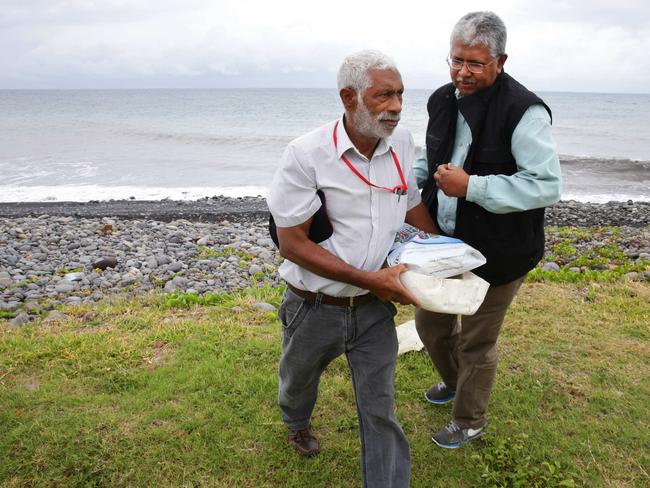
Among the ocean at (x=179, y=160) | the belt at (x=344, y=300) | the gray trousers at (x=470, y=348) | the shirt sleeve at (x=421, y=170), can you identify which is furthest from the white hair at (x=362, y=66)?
the ocean at (x=179, y=160)

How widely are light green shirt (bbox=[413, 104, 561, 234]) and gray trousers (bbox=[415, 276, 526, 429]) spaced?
650mm

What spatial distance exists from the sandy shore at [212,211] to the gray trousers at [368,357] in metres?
9.70

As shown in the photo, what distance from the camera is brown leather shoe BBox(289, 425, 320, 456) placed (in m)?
3.50

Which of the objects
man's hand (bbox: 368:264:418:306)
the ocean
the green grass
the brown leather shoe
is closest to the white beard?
man's hand (bbox: 368:264:418:306)

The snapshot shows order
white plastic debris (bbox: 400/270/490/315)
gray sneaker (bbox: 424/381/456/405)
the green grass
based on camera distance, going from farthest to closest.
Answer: gray sneaker (bbox: 424/381/456/405), the green grass, white plastic debris (bbox: 400/270/490/315)

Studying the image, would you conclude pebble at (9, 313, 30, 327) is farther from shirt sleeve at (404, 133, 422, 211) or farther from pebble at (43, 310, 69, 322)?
shirt sleeve at (404, 133, 422, 211)

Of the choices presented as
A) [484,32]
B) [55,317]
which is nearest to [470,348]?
[484,32]

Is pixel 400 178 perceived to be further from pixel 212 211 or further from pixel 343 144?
pixel 212 211

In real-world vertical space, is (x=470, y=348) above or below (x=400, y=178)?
below

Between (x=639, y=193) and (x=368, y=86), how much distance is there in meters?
18.5

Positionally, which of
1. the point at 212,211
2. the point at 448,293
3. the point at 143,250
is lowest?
the point at 212,211

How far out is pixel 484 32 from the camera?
2.68m

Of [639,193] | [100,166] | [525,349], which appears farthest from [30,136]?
[525,349]

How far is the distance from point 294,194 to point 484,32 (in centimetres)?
124
